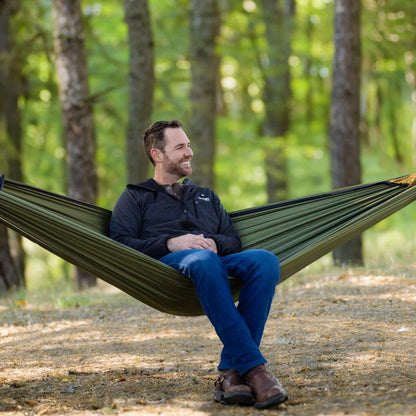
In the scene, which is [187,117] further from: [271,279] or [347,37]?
[271,279]

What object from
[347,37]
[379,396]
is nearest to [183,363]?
[379,396]

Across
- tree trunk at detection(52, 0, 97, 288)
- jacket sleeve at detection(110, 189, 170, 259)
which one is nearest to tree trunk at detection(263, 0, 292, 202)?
tree trunk at detection(52, 0, 97, 288)

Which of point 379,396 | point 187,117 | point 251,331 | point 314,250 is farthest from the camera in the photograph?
point 187,117

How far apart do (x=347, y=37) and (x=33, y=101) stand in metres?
5.33

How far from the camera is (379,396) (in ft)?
8.05

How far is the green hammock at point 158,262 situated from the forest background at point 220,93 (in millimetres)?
2423

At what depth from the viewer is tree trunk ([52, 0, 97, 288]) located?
241 inches

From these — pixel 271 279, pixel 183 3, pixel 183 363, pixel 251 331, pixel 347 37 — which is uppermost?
pixel 183 3

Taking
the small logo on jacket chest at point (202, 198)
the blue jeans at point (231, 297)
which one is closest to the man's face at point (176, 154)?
the small logo on jacket chest at point (202, 198)

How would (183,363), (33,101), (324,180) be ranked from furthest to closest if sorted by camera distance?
1. (324,180)
2. (33,101)
3. (183,363)

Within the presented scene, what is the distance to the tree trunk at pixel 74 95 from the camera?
612 centimetres

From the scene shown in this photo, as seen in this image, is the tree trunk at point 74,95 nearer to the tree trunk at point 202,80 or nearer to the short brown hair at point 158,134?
the tree trunk at point 202,80

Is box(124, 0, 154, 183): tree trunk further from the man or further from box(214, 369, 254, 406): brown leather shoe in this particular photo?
box(214, 369, 254, 406): brown leather shoe

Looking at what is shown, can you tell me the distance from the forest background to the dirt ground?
1.61 meters
